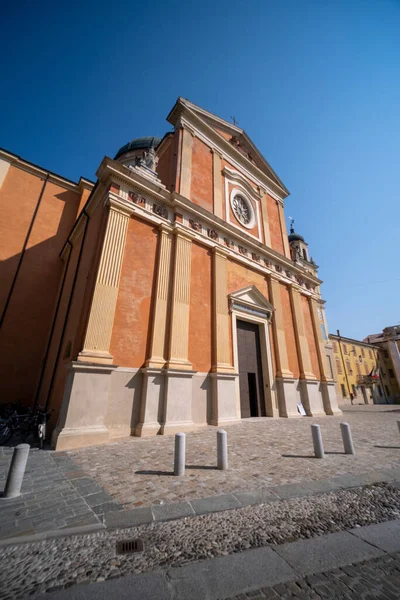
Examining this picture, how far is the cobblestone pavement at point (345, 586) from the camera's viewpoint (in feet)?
5.22

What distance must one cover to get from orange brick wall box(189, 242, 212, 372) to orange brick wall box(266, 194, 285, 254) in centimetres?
686

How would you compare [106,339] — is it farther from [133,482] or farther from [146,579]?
[146,579]

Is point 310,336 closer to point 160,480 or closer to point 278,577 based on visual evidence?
point 160,480

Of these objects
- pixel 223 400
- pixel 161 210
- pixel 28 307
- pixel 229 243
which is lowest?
pixel 223 400

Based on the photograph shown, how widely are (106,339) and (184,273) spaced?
3.98m

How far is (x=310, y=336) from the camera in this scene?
49.9 feet

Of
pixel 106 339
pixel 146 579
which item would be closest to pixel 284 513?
pixel 146 579

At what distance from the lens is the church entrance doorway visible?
10875mm

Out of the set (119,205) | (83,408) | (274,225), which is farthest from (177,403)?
(274,225)

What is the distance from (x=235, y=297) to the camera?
1138 centimetres

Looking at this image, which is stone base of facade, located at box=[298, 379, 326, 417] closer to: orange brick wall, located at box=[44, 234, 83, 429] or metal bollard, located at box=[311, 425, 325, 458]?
metal bollard, located at box=[311, 425, 325, 458]

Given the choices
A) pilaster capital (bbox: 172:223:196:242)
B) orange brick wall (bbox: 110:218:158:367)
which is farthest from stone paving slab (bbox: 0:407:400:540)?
pilaster capital (bbox: 172:223:196:242)

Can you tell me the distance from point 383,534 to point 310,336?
14.0 metres

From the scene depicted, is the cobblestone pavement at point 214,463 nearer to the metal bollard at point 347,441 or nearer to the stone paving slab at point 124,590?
the metal bollard at point 347,441
